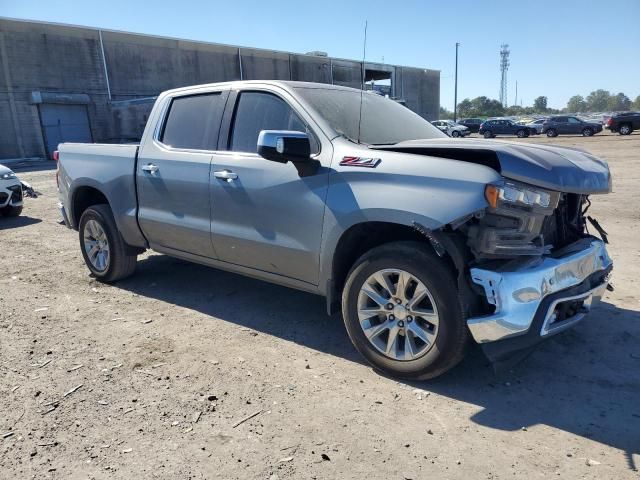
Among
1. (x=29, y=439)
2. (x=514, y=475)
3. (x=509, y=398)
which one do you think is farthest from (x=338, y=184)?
(x=29, y=439)

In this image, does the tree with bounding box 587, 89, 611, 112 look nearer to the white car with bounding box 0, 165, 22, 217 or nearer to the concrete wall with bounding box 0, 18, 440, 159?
the concrete wall with bounding box 0, 18, 440, 159

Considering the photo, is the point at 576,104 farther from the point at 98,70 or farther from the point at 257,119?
the point at 257,119

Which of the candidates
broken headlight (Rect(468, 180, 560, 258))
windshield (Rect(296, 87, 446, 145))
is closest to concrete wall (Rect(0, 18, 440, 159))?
windshield (Rect(296, 87, 446, 145))

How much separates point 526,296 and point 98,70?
33177mm

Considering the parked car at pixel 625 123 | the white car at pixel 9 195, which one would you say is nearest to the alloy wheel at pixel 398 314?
the white car at pixel 9 195

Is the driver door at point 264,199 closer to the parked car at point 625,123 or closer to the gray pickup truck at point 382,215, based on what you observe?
the gray pickup truck at point 382,215

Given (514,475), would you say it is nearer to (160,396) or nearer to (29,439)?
(160,396)

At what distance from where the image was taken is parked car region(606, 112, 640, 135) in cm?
3375

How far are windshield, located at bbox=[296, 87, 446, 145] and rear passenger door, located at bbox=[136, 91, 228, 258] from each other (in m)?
0.93

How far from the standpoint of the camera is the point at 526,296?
296 cm

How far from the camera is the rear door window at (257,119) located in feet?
13.1

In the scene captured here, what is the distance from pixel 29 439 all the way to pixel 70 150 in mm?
3749

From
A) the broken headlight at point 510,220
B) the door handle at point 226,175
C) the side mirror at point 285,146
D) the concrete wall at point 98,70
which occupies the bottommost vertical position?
the broken headlight at point 510,220

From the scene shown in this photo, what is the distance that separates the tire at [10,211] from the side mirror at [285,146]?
8.18 metres
